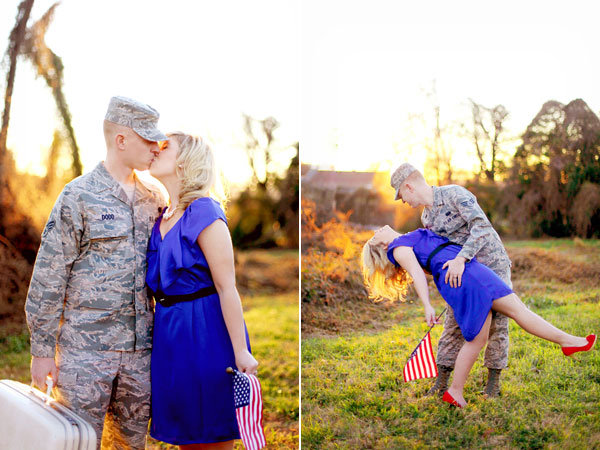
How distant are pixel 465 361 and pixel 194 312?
1.67 metres

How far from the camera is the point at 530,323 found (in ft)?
10.9

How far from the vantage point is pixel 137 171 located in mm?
2910

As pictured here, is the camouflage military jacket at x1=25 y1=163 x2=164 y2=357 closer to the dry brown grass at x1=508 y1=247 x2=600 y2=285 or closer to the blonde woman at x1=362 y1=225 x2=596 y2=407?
the blonde woman at x1=362 y1=225 x2=596 y2=407

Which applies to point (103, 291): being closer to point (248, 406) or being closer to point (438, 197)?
point (248, 406)

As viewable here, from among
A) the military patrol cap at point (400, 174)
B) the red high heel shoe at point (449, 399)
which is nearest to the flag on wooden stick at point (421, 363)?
the red high heel shoe at point (449, 399)

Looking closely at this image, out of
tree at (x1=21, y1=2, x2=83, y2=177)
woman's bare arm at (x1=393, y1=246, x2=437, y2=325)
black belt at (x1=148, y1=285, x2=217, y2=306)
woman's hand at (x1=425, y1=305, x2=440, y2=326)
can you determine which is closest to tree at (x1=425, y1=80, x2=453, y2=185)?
woman's bare arm at (x1=393, y1=246, x2=437, y2=325)

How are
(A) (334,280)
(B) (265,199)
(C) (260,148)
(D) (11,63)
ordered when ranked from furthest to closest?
(B) (265,199), (C) (260,148), (D) (11,63), (A) (334,280)

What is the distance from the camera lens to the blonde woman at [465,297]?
3.28 metres

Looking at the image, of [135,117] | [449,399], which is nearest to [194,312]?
[135,117]

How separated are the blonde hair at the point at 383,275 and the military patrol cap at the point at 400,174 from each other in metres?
0.38

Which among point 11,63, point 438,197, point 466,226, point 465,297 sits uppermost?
point 11,63

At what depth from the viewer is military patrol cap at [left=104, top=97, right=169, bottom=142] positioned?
105 inches

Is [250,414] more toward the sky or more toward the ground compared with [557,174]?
more toward the ground

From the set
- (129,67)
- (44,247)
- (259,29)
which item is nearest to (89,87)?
(129,67)
